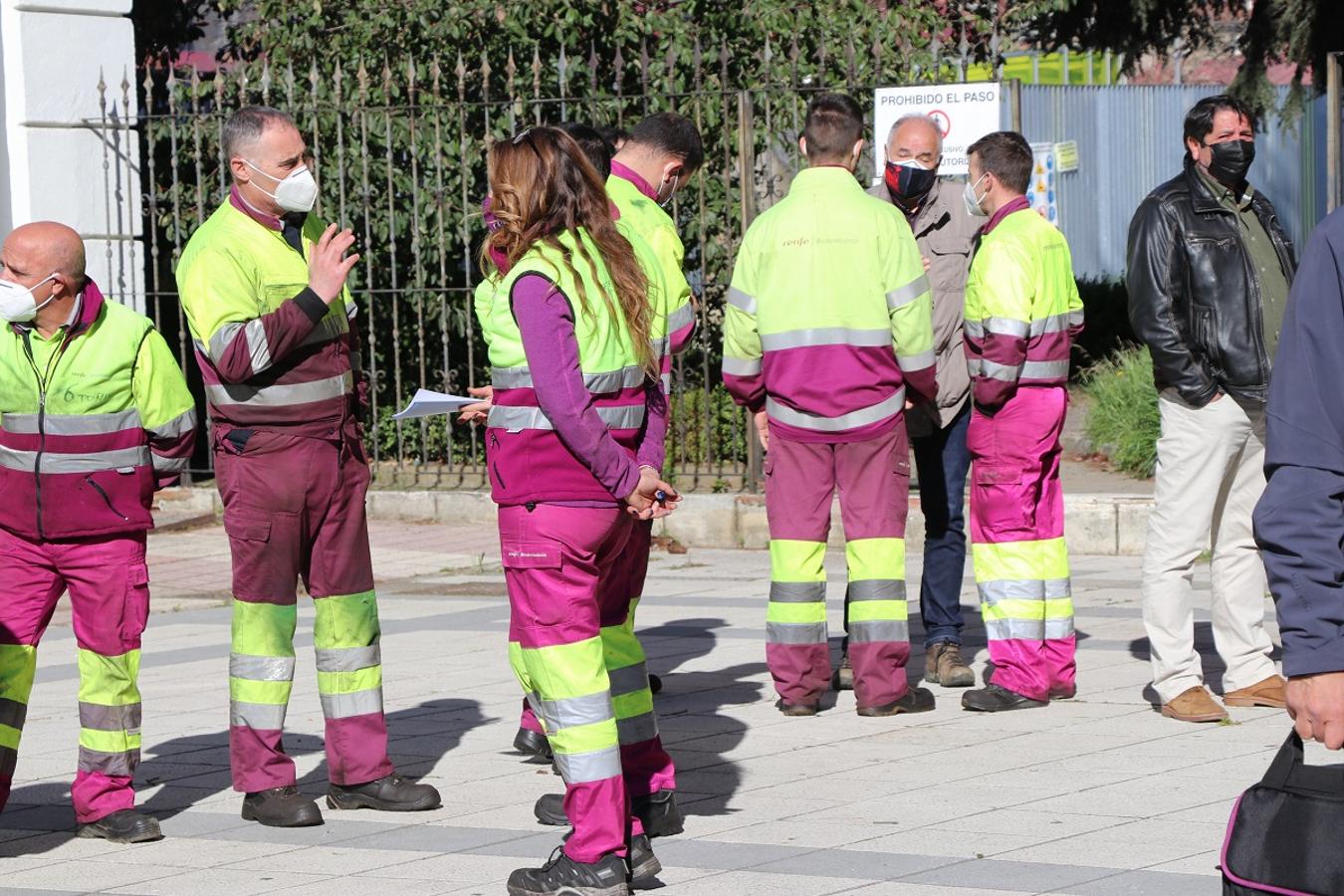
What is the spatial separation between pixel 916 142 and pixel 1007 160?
1.75ft

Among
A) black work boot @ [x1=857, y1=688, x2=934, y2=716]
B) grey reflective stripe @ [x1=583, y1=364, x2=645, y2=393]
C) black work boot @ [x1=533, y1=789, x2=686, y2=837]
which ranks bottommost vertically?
black work boot @ [x1=857, y1=688, x2=934, y2=716]

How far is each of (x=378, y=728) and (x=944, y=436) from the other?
2943mm

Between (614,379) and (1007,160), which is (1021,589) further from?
(614,379)

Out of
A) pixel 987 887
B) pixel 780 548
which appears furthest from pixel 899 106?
pixel 987 887

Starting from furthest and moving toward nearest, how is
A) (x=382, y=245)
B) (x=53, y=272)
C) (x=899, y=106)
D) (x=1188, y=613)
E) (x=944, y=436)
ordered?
(x=382, y=245), (x=899, y=106), (x=944, y=436), (x=1188, y=613), (x=53, y=272)

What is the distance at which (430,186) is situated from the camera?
49.8 ft

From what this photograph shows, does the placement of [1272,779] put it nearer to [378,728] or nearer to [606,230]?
[606,230]

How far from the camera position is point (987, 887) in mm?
5273

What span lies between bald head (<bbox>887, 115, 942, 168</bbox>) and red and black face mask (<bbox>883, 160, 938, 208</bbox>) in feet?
0.08

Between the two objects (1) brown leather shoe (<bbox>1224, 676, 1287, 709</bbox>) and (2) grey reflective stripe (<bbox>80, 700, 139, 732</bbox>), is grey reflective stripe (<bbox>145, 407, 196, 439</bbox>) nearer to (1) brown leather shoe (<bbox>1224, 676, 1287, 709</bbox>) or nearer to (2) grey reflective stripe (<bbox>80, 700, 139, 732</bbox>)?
(2) grey reflective stripe (<bbox>80, 700, 139, 732</bbox>)

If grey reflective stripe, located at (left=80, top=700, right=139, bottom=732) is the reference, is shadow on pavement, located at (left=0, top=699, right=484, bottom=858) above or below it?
below

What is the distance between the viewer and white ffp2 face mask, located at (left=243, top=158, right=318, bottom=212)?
627 cm

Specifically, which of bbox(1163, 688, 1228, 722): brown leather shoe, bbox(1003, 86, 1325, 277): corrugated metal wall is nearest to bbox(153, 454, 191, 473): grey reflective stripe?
bbox(1163, 688, 1228, 722): brown leather shoe

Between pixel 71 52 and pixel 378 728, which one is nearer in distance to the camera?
pixel 378 728
